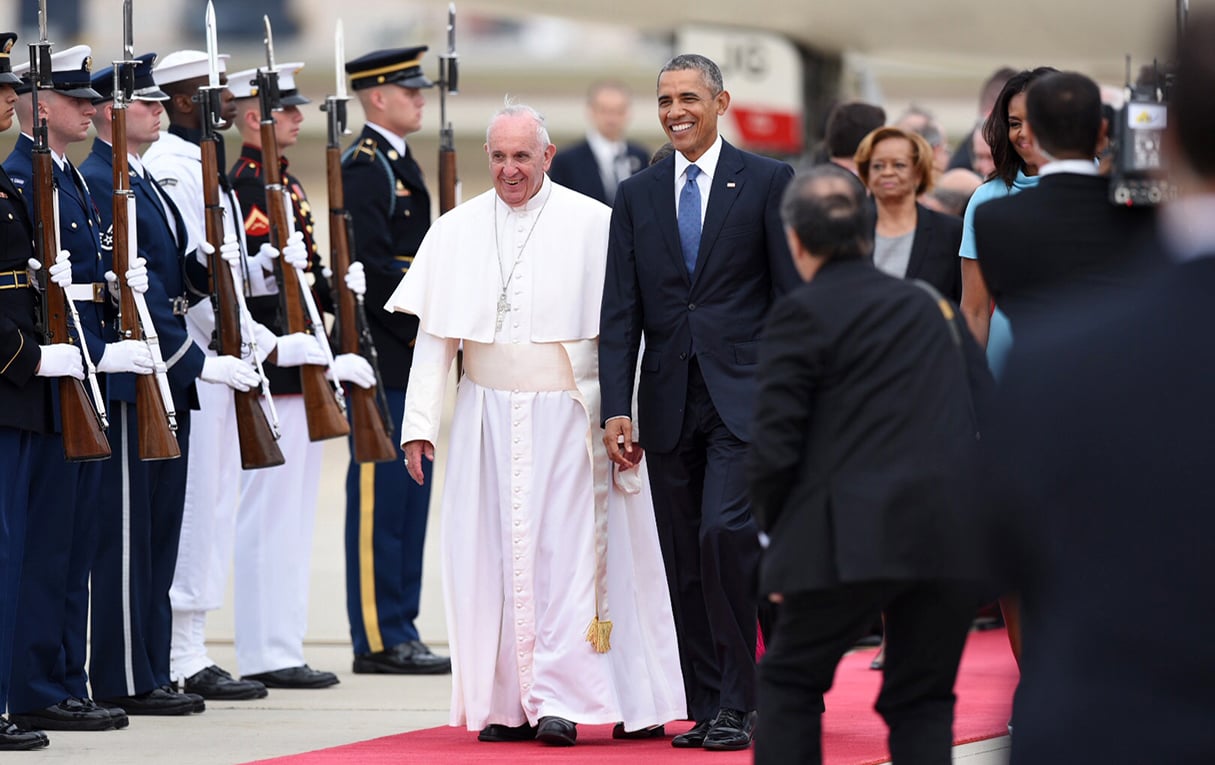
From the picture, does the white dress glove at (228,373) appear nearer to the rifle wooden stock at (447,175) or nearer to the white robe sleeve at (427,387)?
the white robe sleeve at (427,387)

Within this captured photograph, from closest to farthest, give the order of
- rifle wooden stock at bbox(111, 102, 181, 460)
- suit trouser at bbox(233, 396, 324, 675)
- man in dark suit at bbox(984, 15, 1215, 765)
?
man in dark suit at bbox(984, 15, 1215, 765) → rifle wooden stock at bbox(111, 102, 181, 460) → suit trouser at bbox(233, 396, 324, 675)

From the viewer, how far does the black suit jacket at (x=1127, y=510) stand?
2070 mm

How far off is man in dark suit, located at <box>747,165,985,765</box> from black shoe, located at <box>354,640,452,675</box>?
356 cm

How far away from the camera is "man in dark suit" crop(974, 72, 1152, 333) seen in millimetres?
4168

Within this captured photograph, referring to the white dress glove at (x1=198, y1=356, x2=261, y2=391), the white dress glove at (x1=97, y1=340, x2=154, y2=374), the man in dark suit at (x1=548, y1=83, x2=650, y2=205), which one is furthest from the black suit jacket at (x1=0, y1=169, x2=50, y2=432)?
the man in dark suit at (x1=548, y1=83, x2=650, y2=205)

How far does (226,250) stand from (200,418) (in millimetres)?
663

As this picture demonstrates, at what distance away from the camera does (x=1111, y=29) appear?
1255cm

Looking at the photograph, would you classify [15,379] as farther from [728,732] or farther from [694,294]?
[728,732]

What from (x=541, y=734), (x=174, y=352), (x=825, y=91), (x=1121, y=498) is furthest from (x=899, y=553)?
(x=825, y=91)

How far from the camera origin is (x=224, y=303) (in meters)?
6.49

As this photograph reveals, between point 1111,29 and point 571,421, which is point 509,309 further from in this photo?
point 1111,29

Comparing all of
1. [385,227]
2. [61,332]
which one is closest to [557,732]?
[61,332]

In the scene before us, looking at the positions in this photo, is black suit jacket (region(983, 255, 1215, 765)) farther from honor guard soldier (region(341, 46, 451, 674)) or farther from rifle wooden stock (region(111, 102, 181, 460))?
honor guard soldier (region(341, 46, 451, 674))

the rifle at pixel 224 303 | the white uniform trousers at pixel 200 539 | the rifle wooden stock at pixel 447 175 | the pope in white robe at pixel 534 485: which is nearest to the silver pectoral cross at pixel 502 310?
the pope in white robe at pixel 534 485
